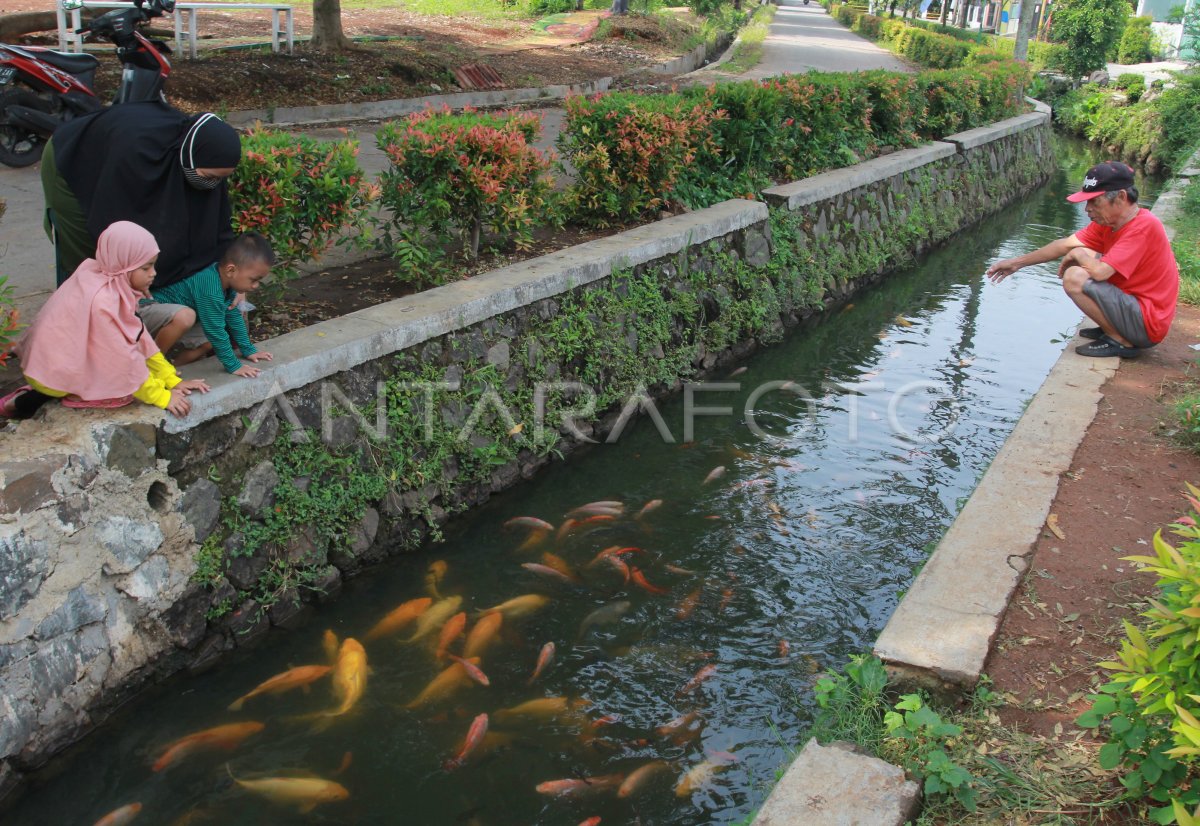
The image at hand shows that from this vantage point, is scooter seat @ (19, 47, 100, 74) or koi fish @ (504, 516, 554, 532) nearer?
koi fish @ (504, 516, 554, 532)

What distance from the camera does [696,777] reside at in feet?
13.8

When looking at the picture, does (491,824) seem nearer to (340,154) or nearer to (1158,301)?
(340,154)

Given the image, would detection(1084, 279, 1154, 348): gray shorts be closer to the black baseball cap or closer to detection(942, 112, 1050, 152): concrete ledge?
the black baseball cap

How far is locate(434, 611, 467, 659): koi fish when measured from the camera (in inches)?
196

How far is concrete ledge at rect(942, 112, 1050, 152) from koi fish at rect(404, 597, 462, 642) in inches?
475

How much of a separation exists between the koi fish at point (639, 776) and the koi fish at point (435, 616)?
4.66 feet

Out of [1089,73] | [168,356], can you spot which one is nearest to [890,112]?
[168,356]

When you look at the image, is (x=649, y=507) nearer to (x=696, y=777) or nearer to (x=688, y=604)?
(x=688, y=604)

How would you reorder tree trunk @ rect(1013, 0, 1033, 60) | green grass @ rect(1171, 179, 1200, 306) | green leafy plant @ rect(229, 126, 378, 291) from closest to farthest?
green leafy plant @ rect(229, 126, 378, 291), green grass @ rect(1171, 179, 1200, 306), tree trunk @ rect(1013, 0, 1033, 60)

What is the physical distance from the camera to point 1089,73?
28203mm

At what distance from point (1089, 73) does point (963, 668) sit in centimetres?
2951

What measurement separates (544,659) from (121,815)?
194cm

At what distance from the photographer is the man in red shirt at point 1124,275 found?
24.0ft

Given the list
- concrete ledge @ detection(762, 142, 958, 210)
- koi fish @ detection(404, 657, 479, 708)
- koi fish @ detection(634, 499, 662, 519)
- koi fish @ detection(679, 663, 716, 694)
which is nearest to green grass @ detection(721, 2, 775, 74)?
concrete ledge @ detection(762, 142, 958, 210)
